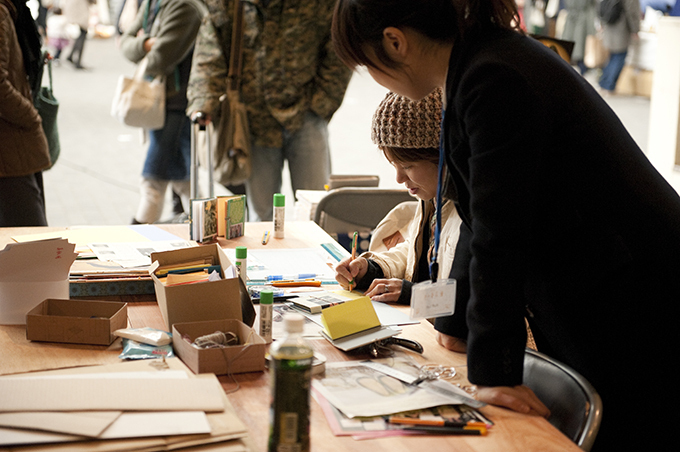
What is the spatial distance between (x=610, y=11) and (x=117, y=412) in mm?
8715

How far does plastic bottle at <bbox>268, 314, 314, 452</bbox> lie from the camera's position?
93 centimetres

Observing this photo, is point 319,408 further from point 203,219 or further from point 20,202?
point 20,202

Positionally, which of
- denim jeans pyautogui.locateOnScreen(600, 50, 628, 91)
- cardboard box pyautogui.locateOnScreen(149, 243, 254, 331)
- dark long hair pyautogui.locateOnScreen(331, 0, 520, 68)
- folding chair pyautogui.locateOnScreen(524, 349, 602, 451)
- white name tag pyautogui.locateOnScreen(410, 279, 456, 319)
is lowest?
folding chair pyautogui.locateOnScreen(524, 349, 602, 451)

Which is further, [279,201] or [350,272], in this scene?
[279,201]

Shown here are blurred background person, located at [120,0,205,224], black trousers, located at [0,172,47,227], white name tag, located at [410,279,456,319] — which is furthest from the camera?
blurred background person, located at [120,0,205,224]

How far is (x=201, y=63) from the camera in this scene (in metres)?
3.43

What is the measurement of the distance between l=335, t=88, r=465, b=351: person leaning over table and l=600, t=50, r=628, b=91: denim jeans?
332 inches

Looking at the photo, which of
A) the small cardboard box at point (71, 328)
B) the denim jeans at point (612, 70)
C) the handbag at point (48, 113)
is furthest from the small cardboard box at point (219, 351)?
the denim jeans at point (612, 70)

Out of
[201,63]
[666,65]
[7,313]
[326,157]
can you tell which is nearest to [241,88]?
[201,63]

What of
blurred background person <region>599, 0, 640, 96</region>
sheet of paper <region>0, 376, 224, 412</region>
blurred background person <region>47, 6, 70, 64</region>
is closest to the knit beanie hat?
sheet of paper <region>0, 376, 224, 412</region>

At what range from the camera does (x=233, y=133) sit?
137 inches

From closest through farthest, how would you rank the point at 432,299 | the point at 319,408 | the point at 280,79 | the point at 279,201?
the point at 319,408 → the point at 432,299 → the point at 279,201 → the point at 280,79

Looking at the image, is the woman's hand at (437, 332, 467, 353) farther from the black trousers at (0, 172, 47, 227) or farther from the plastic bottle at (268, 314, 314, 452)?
the black trousers at (0, 172, 47, 227)

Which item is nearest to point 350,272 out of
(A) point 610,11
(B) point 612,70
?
Answer: (A) point 610,11
